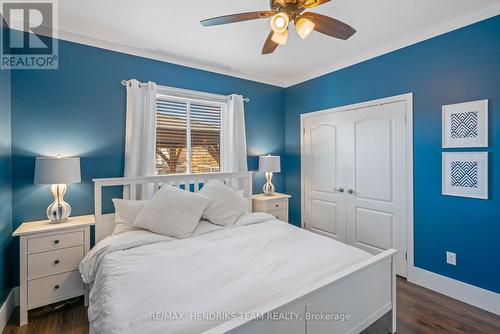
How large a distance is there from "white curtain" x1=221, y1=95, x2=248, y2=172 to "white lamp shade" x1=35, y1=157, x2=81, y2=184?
6.13 ft

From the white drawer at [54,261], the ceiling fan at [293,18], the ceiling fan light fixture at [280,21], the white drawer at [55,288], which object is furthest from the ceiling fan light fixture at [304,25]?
the white drawer at [55,288]

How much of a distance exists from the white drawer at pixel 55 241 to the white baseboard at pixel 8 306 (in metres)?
0.52

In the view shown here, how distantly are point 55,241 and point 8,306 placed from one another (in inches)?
27.1

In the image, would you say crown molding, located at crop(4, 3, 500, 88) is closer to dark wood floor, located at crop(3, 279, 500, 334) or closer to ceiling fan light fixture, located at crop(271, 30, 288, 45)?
ceiling fan light fixture, located at crop(271, 30, 288, 45)

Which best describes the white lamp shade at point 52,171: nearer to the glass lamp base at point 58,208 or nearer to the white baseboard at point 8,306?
the glass lamp base at point 58,208

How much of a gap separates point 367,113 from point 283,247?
6.93 ft

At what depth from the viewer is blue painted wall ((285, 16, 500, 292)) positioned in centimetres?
213

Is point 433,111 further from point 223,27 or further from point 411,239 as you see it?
point 223,27

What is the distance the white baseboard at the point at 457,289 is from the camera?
6.97ft

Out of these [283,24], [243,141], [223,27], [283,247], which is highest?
[223,27]

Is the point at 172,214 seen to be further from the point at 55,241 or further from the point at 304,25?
the point at 304,25

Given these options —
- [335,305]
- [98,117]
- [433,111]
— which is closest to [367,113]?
[433,111]

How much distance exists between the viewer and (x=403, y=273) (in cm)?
275

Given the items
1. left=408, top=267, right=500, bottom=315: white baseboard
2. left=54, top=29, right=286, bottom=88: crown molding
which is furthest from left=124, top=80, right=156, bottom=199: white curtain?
left=408, top=267, right=500, bottom=315: white baseboard
